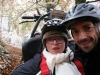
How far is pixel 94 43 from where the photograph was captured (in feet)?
5.13

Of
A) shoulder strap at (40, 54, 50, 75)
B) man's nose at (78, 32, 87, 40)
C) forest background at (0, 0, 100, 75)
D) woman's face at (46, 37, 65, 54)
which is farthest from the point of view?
forest background at (0, 0, 100, 75)

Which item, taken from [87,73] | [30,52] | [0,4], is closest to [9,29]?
[0,4]

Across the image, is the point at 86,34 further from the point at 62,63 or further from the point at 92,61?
the point at 62,63

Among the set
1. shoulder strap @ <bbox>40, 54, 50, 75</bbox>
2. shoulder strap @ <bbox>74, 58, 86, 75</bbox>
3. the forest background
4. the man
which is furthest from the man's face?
the forest background

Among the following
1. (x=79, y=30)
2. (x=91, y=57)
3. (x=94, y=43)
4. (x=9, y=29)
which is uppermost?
(x=79, y=30)

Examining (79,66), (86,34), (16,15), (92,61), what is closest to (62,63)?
(79,66)

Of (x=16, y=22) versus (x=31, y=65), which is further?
(x=16, y=22)

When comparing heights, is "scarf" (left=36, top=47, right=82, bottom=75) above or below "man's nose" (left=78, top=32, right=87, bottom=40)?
below

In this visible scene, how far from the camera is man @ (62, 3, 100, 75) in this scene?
1532 millimetres

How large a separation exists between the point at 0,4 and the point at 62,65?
7097mm

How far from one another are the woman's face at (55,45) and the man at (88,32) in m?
0.27

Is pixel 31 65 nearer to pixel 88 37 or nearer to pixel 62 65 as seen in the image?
pixel 62 65

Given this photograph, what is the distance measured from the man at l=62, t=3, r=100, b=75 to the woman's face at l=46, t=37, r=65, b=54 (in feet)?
0.89

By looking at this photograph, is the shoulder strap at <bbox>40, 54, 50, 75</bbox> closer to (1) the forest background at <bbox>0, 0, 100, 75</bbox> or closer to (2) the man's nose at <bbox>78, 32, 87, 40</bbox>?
(2) the man's nose at <bbox>78, 32, 87, 40</bbox>
